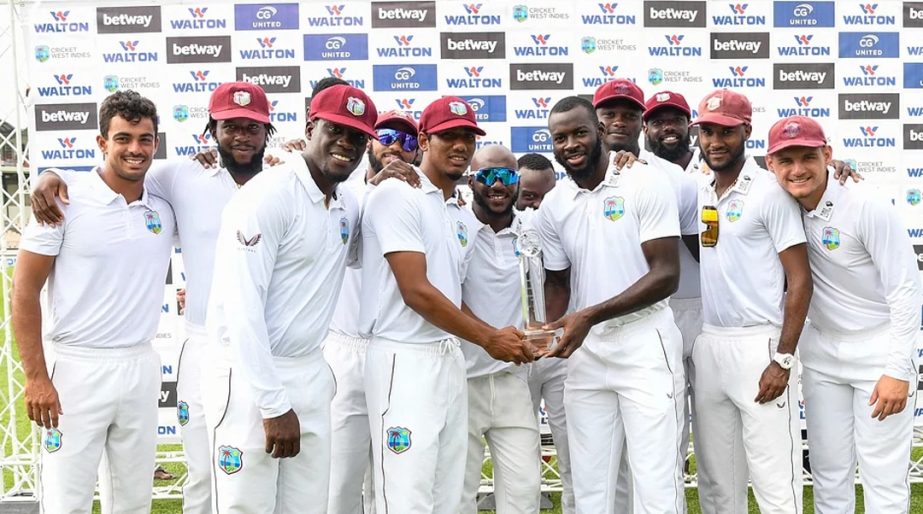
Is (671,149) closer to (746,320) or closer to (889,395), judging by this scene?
(746,320)

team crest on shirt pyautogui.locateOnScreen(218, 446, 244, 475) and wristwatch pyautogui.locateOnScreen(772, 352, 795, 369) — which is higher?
wristwatch pyautogui.locateOnScreen(772, 352, 795, 369)

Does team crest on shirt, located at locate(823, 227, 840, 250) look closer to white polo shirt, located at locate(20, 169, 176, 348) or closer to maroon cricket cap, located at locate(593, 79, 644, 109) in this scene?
maroon cricket cap, located at locate(593, 79, 644, 109)

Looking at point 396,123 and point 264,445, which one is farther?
point 396,123

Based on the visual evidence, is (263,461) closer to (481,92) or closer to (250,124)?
(250,124)

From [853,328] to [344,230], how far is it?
253 centimetres

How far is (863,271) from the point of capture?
410 centimetres

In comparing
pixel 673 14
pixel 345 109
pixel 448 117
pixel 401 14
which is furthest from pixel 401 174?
pixel 673 14

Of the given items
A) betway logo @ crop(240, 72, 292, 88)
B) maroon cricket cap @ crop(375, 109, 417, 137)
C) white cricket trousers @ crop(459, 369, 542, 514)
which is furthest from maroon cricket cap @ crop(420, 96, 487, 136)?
betway logo @ crop(240, 72, 292, 88)

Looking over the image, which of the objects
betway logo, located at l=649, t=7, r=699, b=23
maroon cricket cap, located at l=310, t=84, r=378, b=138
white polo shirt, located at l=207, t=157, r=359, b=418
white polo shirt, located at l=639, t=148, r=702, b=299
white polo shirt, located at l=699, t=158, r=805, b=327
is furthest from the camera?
betway logo, located at l=649, t=7, r=699, b=23

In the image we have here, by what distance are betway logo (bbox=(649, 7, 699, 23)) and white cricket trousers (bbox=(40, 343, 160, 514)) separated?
412 cm

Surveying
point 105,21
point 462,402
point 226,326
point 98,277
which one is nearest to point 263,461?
point 226,326

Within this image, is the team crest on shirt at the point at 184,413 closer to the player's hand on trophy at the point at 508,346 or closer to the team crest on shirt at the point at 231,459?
the team crest on shirt at the point at 231,459

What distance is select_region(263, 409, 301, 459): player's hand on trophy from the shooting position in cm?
312

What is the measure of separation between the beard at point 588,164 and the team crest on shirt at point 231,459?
201cm
